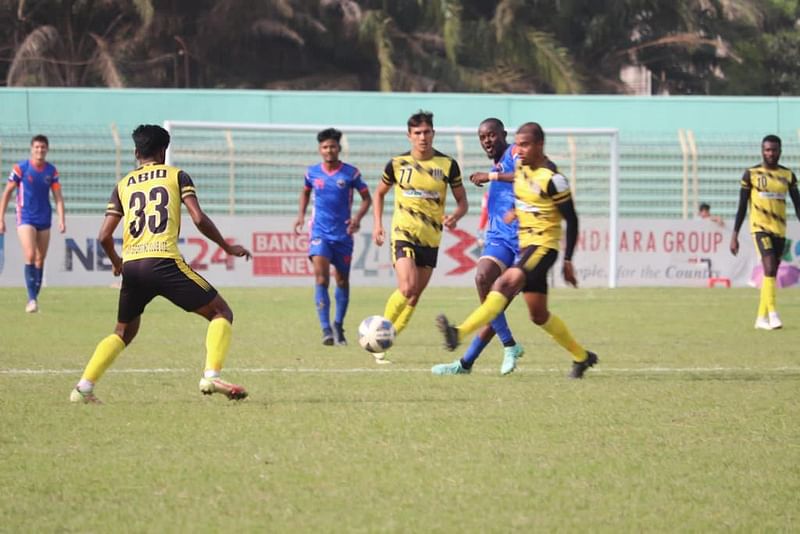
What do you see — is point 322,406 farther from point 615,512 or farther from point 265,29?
point 265,29

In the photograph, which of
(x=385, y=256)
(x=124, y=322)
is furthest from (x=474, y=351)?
(x=385, y=256)

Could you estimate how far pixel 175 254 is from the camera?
28.3ft

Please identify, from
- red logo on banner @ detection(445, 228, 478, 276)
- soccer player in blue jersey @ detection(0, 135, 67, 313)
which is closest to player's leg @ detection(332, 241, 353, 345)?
soccer player in blue jersey @ detection(0, 135, 67, 313)

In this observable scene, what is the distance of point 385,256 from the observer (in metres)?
25.7

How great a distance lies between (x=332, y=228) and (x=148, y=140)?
19.0 feet

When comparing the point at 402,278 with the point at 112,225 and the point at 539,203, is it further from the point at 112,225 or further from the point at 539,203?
the point at 112,225

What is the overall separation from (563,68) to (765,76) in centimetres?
911

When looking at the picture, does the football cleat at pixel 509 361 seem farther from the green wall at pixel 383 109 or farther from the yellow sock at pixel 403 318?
the green wall at pixel 383 109

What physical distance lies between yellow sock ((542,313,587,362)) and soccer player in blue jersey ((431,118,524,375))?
2.20 feet

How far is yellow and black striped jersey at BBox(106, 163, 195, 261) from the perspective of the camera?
8570 millimetres

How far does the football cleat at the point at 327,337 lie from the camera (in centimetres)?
1395

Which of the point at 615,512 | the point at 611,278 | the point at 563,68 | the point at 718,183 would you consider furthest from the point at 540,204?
the point at 563,68

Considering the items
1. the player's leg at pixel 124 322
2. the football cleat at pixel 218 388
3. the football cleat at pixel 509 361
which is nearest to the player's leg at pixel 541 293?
the football cleat at pixel 509 361

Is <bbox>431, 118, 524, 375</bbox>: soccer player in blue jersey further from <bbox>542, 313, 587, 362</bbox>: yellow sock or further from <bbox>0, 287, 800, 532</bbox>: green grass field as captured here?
<bbox>542, 313, 587, 362</bbox>: yellow sock
